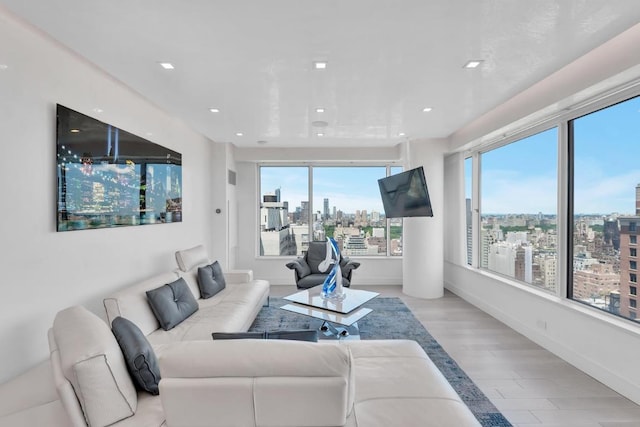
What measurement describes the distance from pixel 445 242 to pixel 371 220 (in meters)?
1.50

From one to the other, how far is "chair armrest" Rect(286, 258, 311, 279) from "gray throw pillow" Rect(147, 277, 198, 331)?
1.72 meters

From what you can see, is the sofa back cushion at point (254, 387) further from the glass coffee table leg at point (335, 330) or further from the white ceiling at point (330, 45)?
the glass coffee table leg at point (335, 330)

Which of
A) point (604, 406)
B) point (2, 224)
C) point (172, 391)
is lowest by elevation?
point (604, 406)

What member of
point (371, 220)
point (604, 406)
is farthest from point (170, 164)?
point (604, 406)

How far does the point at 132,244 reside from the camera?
10.2ft

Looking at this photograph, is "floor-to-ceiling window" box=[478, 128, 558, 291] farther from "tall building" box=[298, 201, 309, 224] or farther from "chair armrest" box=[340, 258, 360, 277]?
"tall building" box=[298, 201, 309, 224]

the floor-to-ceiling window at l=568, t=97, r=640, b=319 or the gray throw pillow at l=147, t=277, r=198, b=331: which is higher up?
the floor-to-ceiling window at l=568, t=97, r=640, b=319

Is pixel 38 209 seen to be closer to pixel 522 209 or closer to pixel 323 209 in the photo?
pixel 323 209

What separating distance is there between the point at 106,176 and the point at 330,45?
7.28 ft

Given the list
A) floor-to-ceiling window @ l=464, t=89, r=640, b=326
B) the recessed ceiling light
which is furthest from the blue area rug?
the recessed ceiling light

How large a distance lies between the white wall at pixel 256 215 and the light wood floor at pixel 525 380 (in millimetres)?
2104

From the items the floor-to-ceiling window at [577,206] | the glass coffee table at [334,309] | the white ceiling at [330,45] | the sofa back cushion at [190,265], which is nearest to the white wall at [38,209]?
the white ceiling at [330,45]

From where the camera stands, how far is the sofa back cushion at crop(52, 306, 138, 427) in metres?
1.37

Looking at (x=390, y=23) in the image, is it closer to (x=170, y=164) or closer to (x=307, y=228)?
(x=170, y=164)
